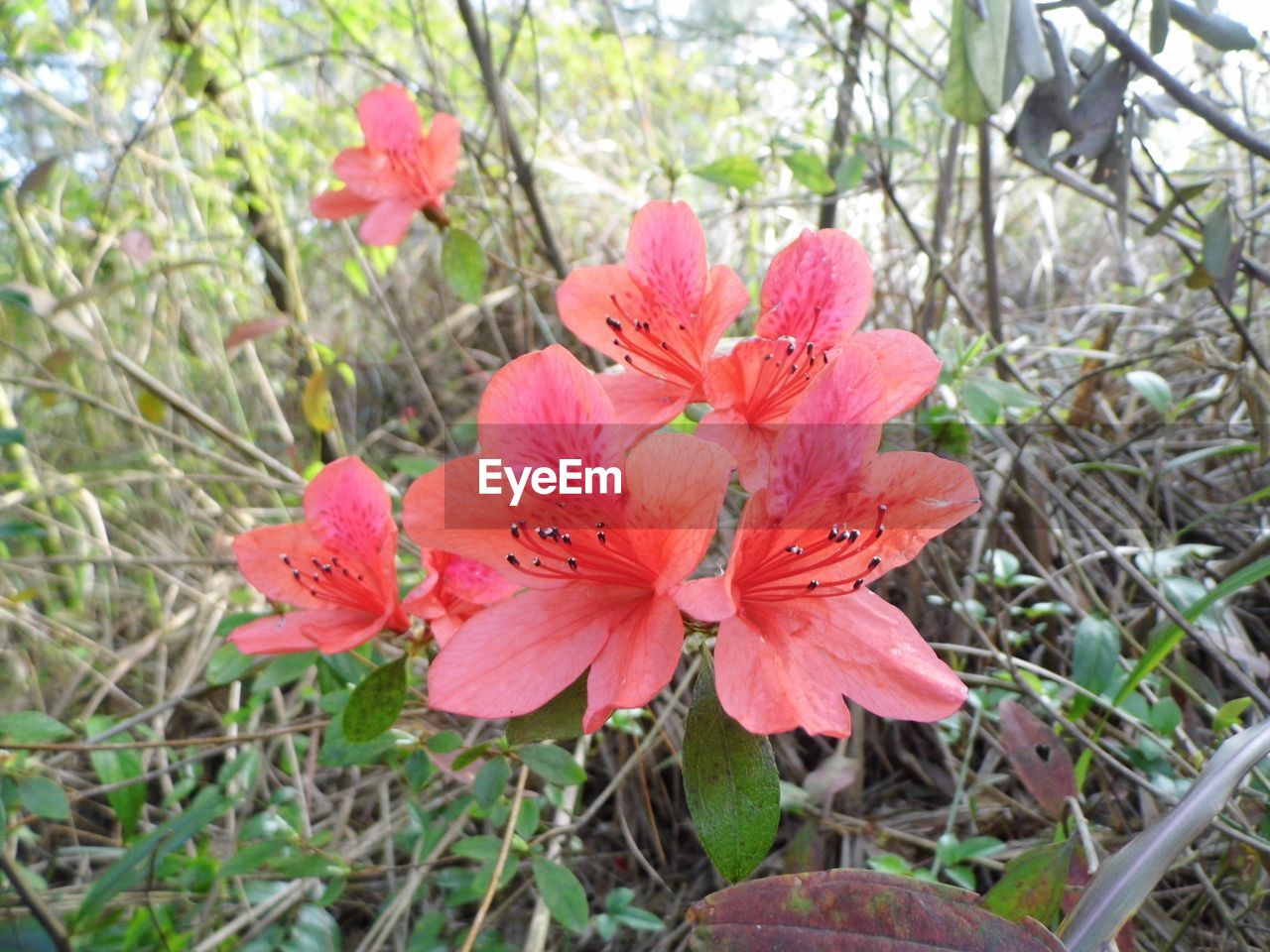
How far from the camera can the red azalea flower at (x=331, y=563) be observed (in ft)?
2.52

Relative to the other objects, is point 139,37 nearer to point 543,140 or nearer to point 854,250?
point 543,140

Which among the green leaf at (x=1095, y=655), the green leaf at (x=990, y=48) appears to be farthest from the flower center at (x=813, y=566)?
the green leaf at (x=990, y=48)

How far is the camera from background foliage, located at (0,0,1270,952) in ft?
3.18

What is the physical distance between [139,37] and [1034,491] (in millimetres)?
1878

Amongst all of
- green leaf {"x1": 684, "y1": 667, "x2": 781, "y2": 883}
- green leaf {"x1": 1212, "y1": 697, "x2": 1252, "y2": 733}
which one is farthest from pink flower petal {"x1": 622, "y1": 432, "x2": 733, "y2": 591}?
green leaf {"x1": 1212, "y1": 697, "x2": 1252, "y2": 733}

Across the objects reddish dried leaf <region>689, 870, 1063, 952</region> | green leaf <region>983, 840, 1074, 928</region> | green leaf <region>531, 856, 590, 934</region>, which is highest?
reddish dried leaf <region>689, 870, 1063, 952</region>

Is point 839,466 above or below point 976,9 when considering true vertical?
below

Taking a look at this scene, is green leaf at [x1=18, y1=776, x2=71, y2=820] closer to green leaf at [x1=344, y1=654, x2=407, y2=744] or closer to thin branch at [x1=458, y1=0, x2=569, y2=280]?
green leaf at [x1=344, y1=654, x2=407, y2=744]

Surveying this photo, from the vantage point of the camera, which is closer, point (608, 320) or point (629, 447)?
point (629, 447)

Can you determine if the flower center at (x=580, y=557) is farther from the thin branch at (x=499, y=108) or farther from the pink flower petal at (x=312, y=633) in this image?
the thin branch at (x=499, y=108)

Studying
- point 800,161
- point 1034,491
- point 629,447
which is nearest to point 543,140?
point 800,161

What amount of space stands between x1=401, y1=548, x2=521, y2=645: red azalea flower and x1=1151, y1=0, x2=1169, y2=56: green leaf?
0.93m

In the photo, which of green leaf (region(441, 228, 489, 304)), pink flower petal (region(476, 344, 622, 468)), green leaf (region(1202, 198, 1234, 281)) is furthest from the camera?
green leaf (region(441, 228, 489, 304))

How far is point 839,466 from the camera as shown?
54cm
